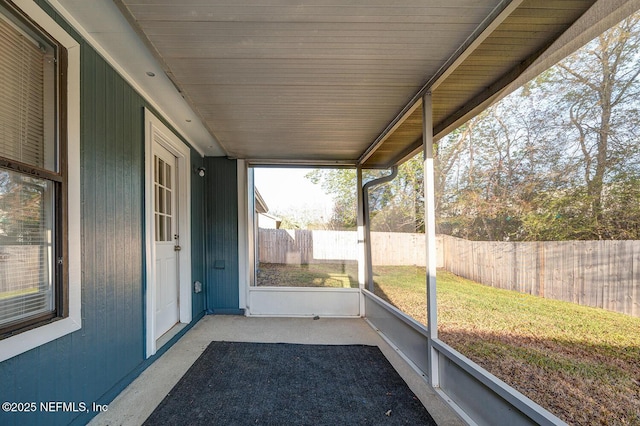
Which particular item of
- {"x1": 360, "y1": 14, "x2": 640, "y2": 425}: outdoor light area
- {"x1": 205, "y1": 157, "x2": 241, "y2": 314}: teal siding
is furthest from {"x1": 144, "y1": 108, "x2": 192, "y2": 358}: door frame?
{"x1": 360, "y1": 14, "x2": 640, "y2": 425}: outdoor light area

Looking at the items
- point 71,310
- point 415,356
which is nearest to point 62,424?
point 71,310

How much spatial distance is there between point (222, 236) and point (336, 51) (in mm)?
3338

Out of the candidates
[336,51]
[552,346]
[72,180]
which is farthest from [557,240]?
[72,180]

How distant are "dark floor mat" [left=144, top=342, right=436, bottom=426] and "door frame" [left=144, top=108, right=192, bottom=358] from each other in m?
0.68

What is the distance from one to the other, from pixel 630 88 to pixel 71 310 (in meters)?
2.76

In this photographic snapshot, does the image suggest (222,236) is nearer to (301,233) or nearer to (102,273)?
(301,233)

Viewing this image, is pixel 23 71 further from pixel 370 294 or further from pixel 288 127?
pixel 370 294

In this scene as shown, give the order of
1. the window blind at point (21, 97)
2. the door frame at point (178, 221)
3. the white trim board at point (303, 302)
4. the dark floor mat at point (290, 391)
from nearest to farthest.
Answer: the window blind at point (21, 97)
the dark floor mat at point (290, 391)
the door frame at point (178, 221)
the white trim board at point (303, 302)

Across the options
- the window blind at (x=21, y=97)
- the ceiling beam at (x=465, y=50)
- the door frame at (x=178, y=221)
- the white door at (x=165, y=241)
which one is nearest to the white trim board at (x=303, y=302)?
the door frame at (x=178, y=221)

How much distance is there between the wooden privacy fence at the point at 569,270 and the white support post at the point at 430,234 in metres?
0.38

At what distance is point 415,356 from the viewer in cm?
269

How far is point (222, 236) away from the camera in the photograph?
4465 mm

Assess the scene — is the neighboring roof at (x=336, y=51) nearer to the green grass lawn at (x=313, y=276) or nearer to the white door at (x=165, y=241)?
the white door at (x=165, y=241)

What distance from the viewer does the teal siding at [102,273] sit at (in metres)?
1.50
